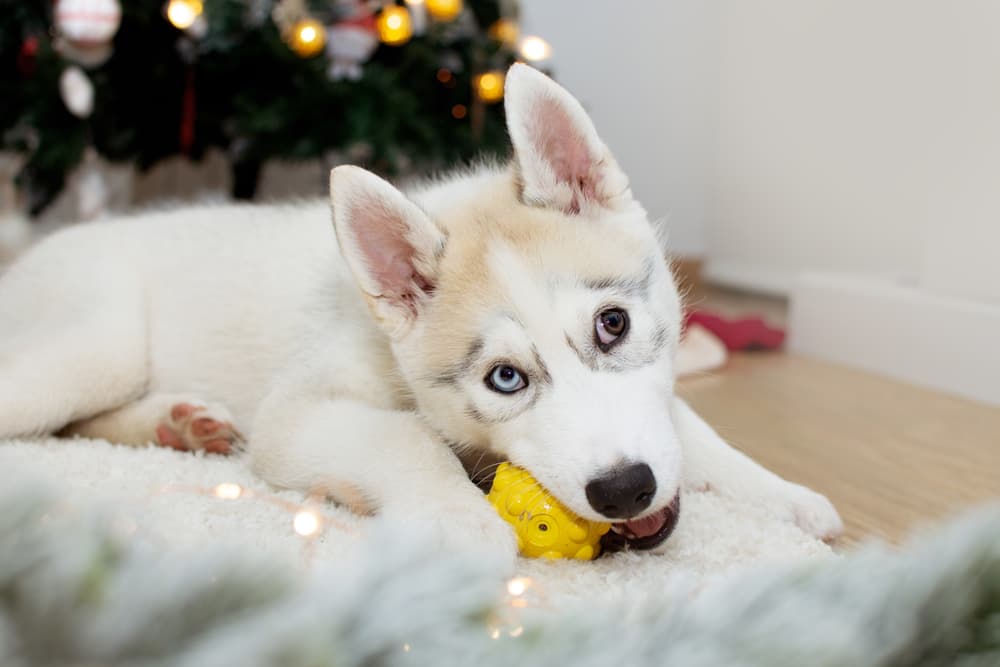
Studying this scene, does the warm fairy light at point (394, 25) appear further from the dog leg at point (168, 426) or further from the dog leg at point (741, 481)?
the dog leg at point (741, 481)

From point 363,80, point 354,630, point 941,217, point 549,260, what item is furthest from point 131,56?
point 354,630

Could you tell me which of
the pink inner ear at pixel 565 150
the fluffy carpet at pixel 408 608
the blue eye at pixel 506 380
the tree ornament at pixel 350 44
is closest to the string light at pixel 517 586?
the fluffy carpet at pixel 408 608

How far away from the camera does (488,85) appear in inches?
148

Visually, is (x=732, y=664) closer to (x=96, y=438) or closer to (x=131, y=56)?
(x=96, y=438)

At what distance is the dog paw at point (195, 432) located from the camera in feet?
6.46

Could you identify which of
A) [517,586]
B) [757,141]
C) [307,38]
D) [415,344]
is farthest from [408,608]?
[757,141]

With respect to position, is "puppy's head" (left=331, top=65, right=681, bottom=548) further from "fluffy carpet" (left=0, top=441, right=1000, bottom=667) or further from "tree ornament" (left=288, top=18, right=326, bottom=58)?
"tree ornament" (left=288, top=18, right=326, bottom=58)

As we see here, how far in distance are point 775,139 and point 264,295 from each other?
3174mm

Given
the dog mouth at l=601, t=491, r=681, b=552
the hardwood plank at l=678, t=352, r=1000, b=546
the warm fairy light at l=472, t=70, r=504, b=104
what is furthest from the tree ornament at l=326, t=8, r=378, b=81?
the dog mouth at l=601, t=491, r=681, b=552

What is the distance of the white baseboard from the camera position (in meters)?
2.75

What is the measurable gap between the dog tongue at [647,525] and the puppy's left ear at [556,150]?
1.92 ft

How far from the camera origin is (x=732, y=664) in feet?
2.48

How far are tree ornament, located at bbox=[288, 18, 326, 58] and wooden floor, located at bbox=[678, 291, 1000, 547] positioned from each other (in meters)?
1.91

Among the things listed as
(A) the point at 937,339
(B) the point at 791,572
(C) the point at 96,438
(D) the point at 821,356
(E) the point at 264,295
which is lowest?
(D) the point at 821,356
